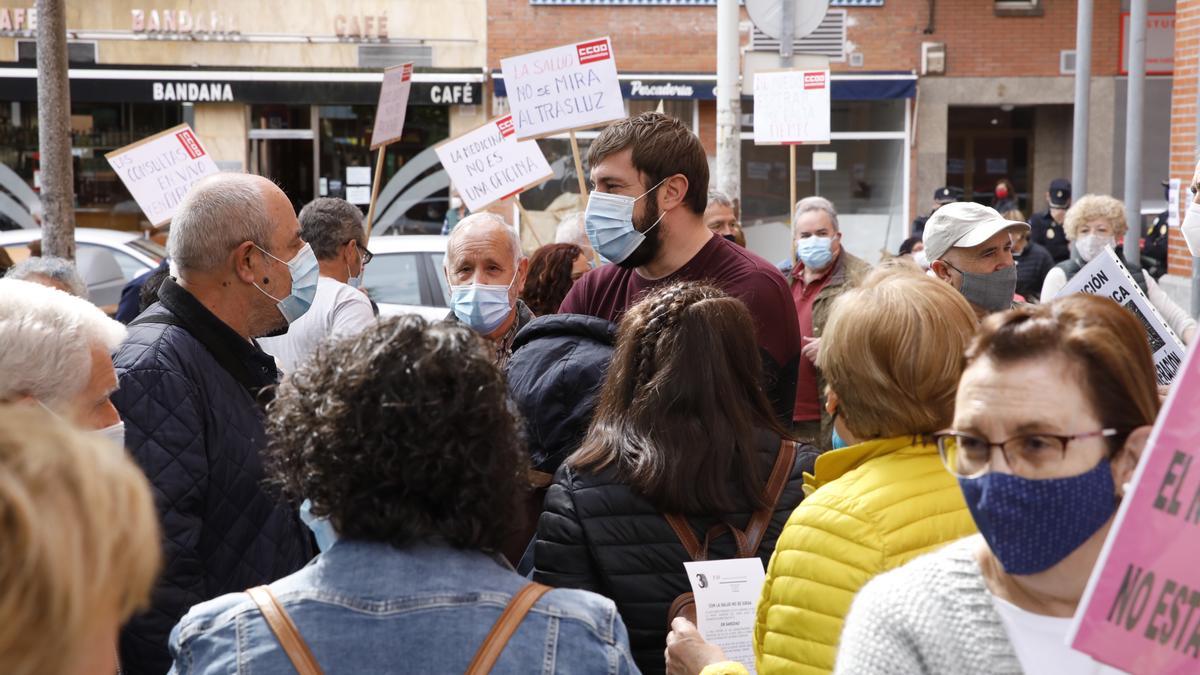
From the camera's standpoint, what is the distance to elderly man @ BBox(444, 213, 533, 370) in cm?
548

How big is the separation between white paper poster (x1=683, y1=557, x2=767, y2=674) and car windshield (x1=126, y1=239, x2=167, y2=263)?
10.3m

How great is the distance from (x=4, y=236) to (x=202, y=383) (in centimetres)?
1041

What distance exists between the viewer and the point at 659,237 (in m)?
4.62

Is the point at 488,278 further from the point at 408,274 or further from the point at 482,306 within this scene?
the point at 408,274

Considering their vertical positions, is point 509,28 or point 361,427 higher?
point 509,28

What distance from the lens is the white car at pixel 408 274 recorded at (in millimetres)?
11047

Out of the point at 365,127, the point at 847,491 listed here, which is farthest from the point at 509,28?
the point at 847,491

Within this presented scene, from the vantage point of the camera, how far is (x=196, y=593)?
3.32 m

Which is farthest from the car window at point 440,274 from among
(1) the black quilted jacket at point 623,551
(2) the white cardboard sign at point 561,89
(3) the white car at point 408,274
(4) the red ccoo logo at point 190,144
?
(1) the black quilted jacket at point 623,551

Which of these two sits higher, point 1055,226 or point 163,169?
point 163,169

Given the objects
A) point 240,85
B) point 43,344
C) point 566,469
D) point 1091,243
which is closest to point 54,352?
point 43,344

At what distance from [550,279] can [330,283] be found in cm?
97

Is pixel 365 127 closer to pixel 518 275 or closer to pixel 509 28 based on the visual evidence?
pixel 509 28

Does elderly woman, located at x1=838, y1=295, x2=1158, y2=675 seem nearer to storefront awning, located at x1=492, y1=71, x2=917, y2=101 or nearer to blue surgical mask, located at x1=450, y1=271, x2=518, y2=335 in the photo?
blue surgical mask, located at x1=450, y1=271, x2=518, y2=335
